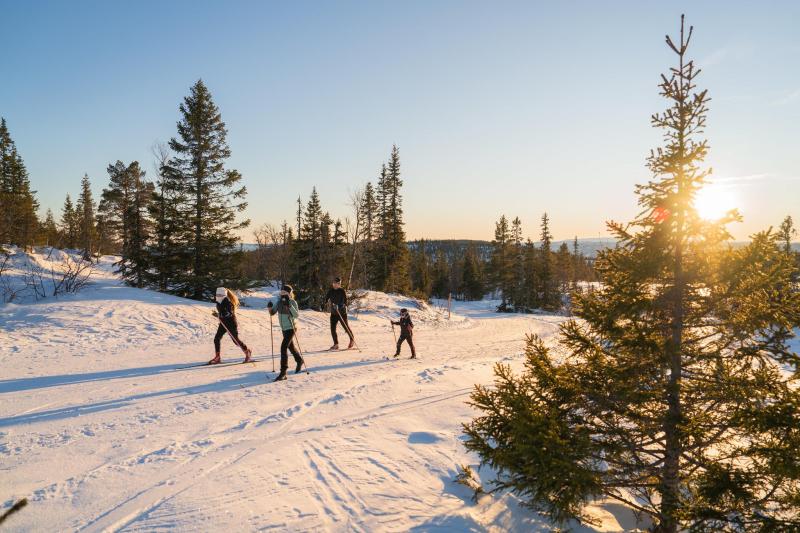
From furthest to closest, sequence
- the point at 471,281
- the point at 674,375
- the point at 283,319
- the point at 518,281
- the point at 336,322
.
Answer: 1. the point at 471,281
2. the point at 518,281
3. the point at 336,322
4. the point at 283,319
5. the point at 674,375

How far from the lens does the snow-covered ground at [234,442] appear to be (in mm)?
4516

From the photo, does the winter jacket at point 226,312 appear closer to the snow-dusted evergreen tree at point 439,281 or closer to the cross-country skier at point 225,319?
the cross-country skier at point 225,319

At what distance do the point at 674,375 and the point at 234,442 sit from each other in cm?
599

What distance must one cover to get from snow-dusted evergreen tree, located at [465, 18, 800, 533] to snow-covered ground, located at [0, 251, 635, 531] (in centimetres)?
122

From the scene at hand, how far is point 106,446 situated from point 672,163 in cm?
834

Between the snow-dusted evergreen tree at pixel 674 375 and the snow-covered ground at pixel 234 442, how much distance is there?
1.22 m

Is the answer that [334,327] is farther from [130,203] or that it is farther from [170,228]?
[130,203]

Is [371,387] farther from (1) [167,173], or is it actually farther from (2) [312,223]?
(2) [312,223]

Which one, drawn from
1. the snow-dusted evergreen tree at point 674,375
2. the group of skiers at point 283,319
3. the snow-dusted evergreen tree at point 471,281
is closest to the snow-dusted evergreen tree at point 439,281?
the snow-dusted evergreen tree at point 471,281

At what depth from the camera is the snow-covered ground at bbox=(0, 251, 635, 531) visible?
4.52m

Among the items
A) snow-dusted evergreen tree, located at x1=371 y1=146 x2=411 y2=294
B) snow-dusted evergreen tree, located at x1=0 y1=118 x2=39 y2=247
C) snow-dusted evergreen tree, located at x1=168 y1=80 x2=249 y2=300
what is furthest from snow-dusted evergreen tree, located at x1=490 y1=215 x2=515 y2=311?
snow-dusted evergreen tree, located at x1=0 y1=118 x2=39 y2=247

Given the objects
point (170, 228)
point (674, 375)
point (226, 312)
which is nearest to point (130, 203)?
point (170, 228)

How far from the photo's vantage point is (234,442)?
20.3 ft

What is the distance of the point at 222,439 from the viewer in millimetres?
6293
